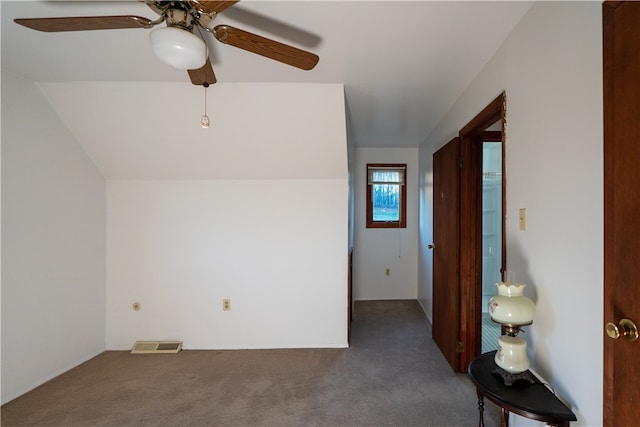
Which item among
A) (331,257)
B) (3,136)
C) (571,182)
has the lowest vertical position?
(331,257)

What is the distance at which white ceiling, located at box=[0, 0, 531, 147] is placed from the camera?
134 cm

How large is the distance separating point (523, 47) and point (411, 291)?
354 centimetres

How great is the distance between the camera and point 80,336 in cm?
243

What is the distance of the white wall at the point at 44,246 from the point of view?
190cm

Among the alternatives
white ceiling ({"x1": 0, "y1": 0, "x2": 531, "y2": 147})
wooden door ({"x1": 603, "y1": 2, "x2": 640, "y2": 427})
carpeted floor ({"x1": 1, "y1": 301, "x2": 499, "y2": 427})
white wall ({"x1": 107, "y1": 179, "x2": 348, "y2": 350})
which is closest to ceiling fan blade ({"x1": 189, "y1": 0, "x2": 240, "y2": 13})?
white ceiling ({"x1": 0, "y1": 0, "x2": 531, "y2": 147})

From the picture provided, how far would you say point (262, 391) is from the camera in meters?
2.00

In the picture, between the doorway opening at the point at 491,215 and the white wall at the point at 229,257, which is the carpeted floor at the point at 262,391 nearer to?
the white wall at the point at 229,257

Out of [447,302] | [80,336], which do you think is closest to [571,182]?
[447,302]

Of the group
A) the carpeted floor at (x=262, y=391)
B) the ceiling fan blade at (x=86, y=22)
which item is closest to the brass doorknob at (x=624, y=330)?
the carpeted floor at (x=262, y=391)

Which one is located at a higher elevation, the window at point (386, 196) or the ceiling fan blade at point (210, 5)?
the ceiling fan blade at point (210, 5)

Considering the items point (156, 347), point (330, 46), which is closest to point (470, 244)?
point (330, 46)

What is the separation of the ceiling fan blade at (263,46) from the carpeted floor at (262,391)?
7.08 feet

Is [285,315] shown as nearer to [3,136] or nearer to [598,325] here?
[598,325]

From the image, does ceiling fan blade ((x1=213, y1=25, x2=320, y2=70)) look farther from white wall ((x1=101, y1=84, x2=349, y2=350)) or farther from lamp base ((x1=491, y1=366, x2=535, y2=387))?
lamp base ((x1=491, y1=366, x2=535, y2=387))
